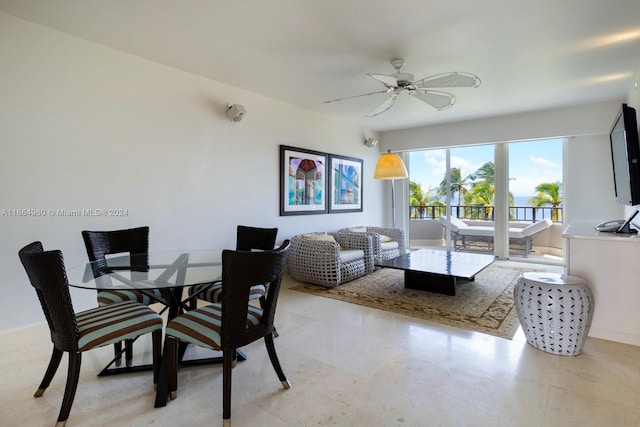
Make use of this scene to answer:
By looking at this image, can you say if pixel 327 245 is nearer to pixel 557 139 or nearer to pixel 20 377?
pixel 20 377

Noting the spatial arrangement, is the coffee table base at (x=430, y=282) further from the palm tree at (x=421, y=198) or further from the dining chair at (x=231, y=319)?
the palm tree at (x=421, y=198)

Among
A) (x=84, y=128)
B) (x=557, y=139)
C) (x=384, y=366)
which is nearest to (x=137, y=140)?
(x=84, y=128)

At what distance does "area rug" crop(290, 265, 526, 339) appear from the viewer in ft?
9.72

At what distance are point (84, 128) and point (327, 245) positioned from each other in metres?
2.75

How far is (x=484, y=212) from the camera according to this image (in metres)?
6.11

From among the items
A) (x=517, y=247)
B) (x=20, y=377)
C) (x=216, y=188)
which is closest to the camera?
(x=20, y=377)

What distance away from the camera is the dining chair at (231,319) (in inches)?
64.2

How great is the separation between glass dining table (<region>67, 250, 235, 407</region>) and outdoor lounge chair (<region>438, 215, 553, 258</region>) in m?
5.05

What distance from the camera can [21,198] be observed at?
8.59ft

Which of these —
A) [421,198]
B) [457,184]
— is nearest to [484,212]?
[457,184]

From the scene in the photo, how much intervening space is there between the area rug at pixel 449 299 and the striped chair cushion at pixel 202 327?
6.26 feet

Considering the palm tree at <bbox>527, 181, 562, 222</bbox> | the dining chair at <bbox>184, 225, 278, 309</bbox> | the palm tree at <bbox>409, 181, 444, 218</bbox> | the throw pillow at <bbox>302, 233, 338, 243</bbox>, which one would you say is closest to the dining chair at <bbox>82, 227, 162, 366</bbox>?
the dining chair at <bbox>184, 225, 278, 309</bbox>

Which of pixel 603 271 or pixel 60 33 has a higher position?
pixel 60 33

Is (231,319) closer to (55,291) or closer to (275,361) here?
(275,361)
